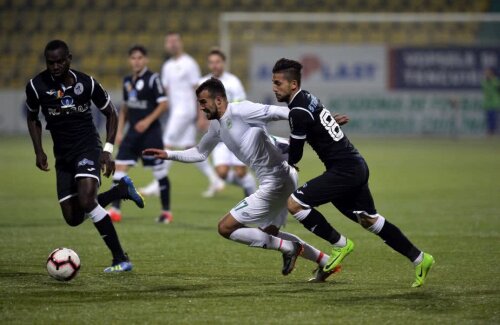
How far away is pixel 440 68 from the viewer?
27.7 m

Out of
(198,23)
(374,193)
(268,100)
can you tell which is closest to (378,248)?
(374,193)

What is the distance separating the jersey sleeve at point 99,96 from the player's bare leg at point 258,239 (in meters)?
1.65

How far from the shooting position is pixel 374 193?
1577cm

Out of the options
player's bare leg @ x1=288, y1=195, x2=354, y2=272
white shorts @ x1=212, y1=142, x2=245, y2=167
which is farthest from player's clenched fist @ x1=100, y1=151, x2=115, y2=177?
white shorts @ x1=212, y1=142, x2=245, y2=167

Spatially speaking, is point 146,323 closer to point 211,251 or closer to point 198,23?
point 211,251

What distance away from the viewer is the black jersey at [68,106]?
8383 mm

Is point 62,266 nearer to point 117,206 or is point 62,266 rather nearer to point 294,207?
point 294,207

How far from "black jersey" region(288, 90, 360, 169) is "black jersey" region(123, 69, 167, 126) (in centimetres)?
488

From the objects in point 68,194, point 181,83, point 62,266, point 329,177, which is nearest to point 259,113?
point 329,177

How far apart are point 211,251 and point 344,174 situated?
8.73 ft

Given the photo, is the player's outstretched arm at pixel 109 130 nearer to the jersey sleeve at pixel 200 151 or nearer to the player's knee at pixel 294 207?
the jersey sleeve at pixel 200 151

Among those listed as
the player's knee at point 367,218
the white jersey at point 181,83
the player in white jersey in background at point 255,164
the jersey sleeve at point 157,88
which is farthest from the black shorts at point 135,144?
the player's knee at point 367,218

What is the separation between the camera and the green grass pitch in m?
6.76

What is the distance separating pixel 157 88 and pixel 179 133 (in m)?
3.47
